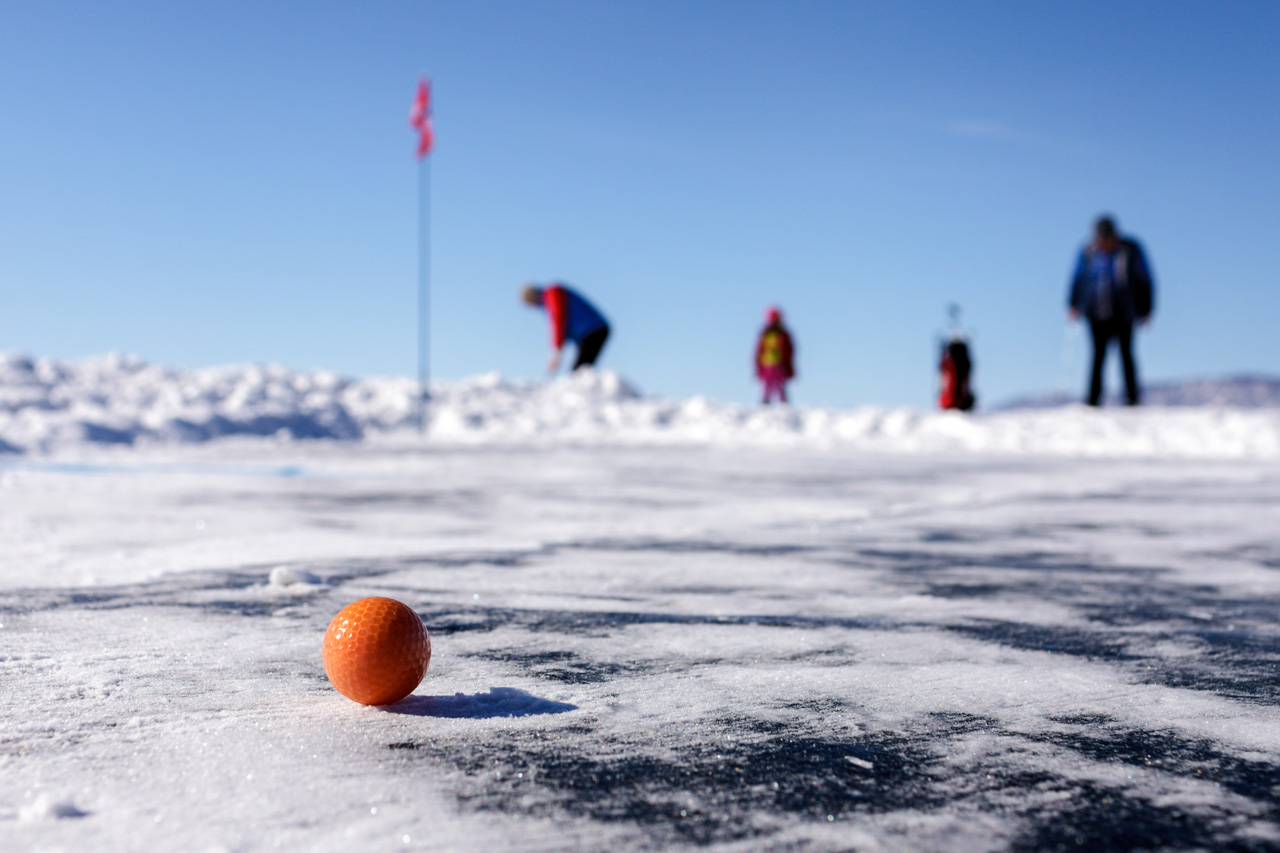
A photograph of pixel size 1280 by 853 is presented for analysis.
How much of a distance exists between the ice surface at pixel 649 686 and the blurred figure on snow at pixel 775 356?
1027 cm

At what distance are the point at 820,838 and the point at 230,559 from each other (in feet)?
8.14

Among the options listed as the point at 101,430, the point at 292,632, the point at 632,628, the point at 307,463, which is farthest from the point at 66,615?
the point at 101,430

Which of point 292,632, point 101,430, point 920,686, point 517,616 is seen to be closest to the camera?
point 920,686

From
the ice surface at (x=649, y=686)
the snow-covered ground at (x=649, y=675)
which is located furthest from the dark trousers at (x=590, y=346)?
the ice surface at (x=649, y=686)

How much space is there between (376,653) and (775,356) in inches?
524

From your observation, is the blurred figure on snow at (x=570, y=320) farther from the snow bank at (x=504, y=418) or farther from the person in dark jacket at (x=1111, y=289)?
the person in dark jacket at (x=1111, y=289)

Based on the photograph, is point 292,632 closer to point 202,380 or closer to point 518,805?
point 518,805

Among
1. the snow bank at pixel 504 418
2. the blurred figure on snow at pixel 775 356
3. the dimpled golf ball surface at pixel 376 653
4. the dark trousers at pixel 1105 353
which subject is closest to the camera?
the dimpled golf ball surface at pixel 376 653

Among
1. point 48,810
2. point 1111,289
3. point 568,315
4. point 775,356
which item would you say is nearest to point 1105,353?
point 1111,289

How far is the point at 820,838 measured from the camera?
1060mm

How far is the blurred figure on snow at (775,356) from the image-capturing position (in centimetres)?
1447

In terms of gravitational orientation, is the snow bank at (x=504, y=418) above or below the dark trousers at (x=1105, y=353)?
below

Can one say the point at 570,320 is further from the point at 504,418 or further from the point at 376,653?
the point at 376,653

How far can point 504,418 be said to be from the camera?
47.7 ft
